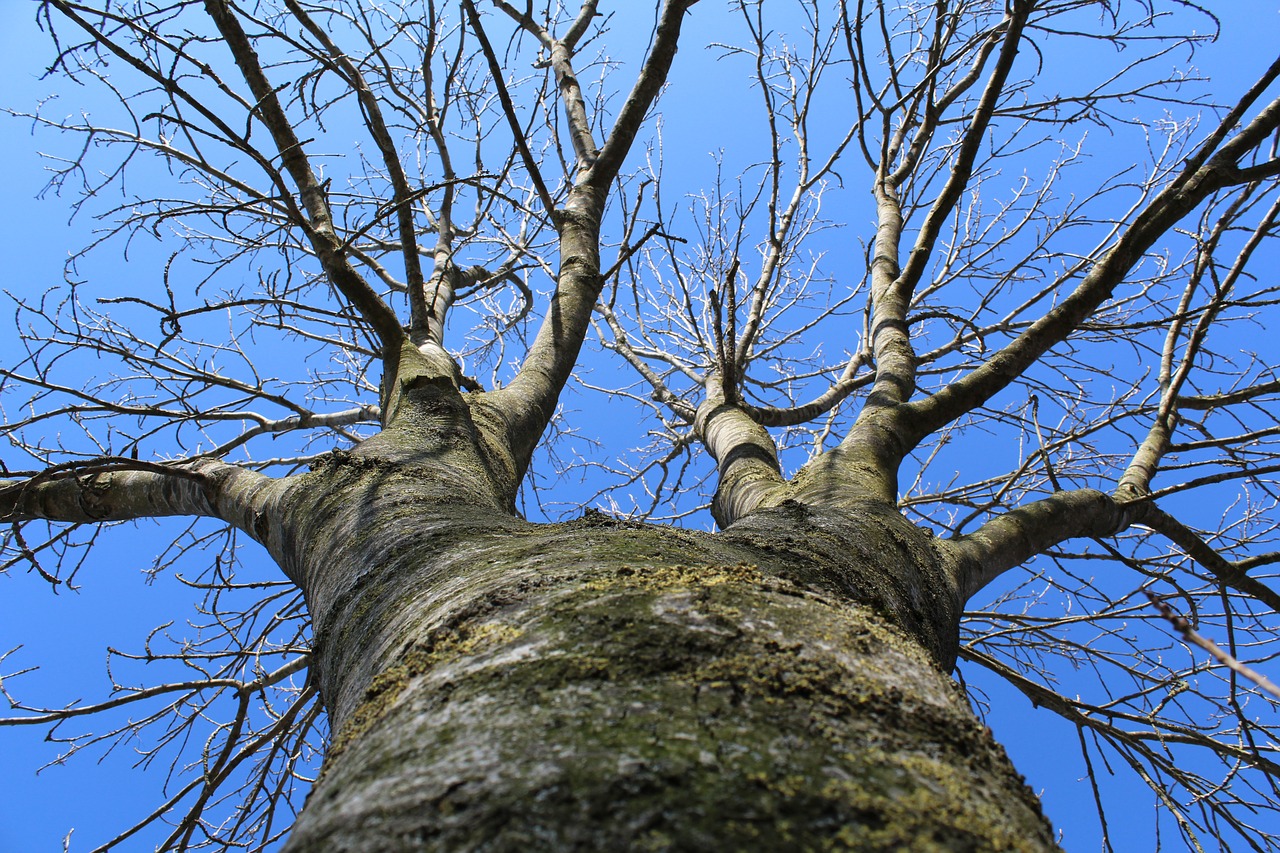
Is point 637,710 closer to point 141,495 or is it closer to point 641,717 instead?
point 641,717

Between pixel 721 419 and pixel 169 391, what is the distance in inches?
84.6

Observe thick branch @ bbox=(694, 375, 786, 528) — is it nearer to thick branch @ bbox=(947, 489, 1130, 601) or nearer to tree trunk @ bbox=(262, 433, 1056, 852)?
thick branch @ bbox=(947, 489, 1130, 601)

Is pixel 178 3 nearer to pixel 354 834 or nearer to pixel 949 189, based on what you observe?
pixel 354 834

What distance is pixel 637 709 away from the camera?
0.59 meters

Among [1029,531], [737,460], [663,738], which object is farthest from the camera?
[737,460]

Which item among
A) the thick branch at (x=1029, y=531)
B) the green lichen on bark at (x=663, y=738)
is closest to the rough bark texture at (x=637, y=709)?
the green lichen on bark at (x=663, y=738)

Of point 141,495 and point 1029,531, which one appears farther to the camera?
point 141,495

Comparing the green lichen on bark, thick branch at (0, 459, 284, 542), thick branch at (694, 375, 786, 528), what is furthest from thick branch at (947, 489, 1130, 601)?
thick branch at (0, 459, 284, 542)

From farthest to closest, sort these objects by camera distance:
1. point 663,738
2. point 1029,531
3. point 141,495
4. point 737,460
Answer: point 737,460 → point 141,495 → point 1029,531 → point 663,738

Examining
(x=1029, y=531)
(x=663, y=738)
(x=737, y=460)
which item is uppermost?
(x=737, y=460)

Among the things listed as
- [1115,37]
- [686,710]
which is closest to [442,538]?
[686,710]

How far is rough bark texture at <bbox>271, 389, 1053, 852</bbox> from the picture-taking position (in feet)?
1.56

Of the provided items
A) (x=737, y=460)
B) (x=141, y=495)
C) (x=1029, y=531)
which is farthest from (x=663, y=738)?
(x=141, y=495)

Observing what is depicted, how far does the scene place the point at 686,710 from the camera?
59cm
